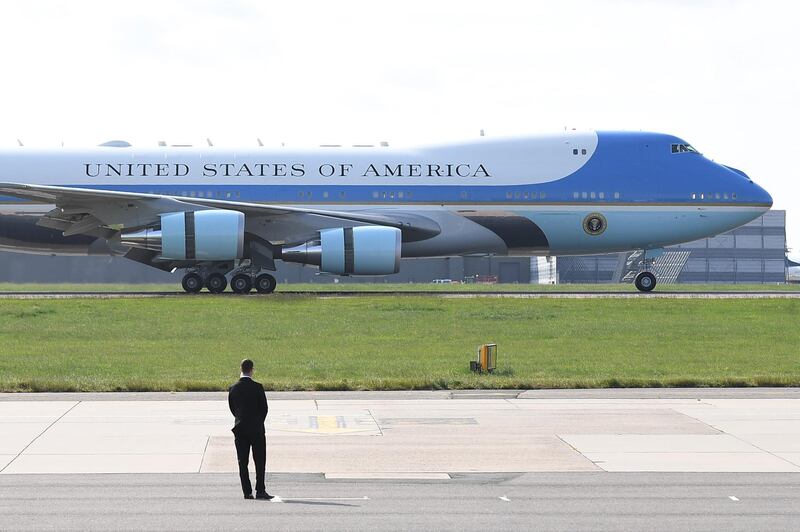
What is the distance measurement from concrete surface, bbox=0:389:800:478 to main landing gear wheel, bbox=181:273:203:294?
73.0 feet

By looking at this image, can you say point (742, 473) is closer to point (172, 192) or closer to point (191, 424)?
point (191, 424)

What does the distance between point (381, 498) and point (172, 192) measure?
102ft

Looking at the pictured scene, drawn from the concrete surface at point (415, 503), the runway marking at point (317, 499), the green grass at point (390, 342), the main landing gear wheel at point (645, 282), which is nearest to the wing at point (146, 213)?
the green grass at point (390, 342)

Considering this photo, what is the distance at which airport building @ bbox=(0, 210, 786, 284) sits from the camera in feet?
206

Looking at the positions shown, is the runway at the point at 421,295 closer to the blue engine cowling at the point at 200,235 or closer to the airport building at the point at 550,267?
the blue engine cowling at the point at 200,235

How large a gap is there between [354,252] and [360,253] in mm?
196

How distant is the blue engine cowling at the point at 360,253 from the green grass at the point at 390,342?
1174mm

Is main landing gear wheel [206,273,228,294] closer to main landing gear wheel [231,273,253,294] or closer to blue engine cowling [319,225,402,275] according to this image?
main landing gear wheel [231,273,253,294]

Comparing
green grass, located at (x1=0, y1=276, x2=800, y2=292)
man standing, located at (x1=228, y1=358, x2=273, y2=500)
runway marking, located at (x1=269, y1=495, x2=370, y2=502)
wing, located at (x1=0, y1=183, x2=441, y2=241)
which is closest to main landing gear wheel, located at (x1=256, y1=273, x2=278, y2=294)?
wing, located at (x1=0, y1=183, x2=441, y2=241)

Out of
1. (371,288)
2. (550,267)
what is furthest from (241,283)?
(550,267)

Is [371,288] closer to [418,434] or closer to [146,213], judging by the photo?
[146,213]

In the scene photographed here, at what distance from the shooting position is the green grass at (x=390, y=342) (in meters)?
20.1

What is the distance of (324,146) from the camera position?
42.1m

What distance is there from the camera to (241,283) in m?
39.8
